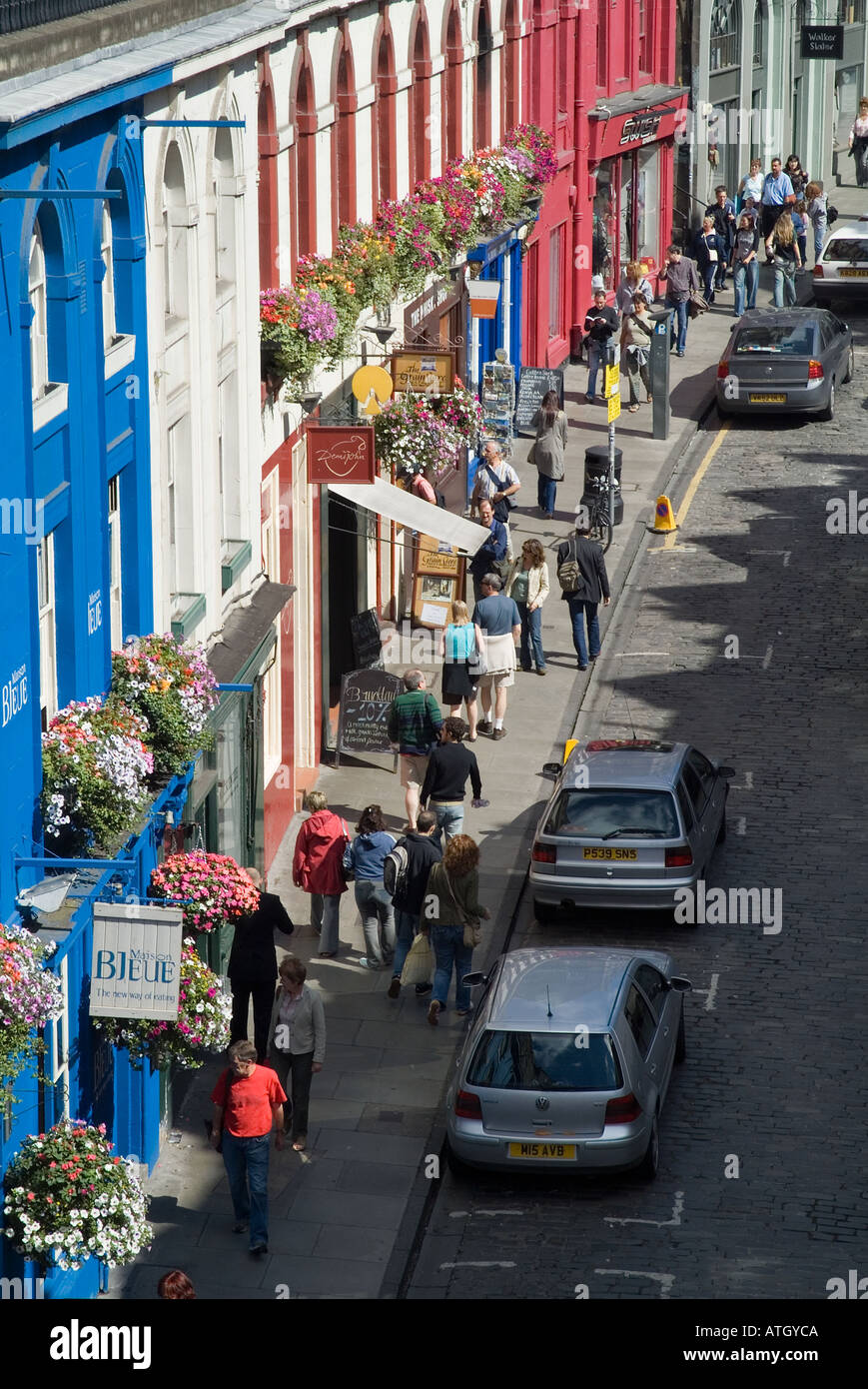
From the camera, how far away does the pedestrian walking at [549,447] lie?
3059 cm

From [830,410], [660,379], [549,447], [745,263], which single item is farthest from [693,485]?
[745,263]

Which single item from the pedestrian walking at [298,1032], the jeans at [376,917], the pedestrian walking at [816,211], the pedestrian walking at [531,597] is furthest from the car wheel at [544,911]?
the pedestrian walking at [816,211]

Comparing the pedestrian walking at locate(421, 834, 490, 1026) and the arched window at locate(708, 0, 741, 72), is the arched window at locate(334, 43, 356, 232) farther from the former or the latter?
the arched window at locate(708, 0, 741, 72)

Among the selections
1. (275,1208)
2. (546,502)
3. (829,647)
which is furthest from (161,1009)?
(546,502)

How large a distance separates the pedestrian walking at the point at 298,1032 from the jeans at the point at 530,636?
10.1m

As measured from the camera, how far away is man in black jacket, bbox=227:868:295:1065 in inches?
669

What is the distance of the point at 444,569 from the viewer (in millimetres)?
26219

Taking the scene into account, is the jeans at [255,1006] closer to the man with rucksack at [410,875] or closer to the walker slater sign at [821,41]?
the man with rucksack at [410,875]

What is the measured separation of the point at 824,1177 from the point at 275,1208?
12.3ft

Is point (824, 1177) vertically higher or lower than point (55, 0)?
lower

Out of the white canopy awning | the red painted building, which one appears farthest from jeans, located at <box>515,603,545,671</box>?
the red painted building

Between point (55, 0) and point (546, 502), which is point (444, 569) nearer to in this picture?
point (546, 502)

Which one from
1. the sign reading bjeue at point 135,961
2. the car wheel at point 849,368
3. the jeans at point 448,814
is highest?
the car wheel at point 849,368

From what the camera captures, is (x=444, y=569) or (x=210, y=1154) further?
(x=444, y=569)
